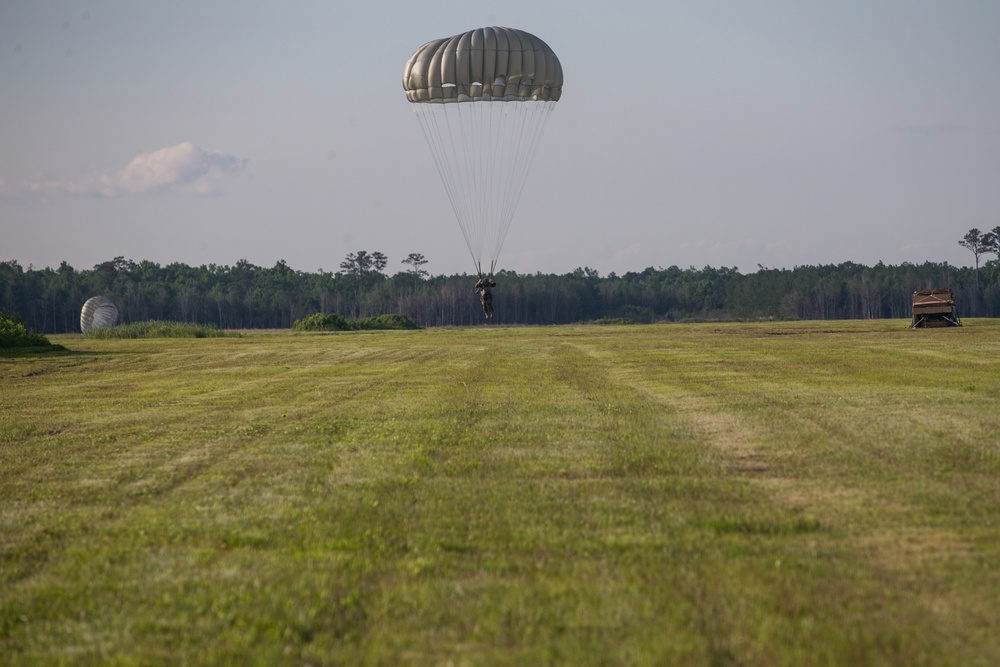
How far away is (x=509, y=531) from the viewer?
8.56 meters

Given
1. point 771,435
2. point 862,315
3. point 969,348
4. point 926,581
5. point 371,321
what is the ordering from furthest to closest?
point 862,315
point 371,321
point 969,348
point 771,435
point 926,581

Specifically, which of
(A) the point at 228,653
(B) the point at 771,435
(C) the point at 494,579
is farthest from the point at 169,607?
(B) the point at 771,435

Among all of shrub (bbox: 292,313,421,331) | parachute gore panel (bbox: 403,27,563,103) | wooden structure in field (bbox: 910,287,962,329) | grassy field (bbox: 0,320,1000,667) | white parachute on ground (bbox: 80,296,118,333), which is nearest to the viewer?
grassy field (bbox: 0,320,1000,667)

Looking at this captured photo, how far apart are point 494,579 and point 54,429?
39.2 feet

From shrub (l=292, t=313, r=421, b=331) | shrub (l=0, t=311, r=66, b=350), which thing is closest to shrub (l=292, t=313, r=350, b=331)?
shrub (l=292, t=313, r=421, b=331)

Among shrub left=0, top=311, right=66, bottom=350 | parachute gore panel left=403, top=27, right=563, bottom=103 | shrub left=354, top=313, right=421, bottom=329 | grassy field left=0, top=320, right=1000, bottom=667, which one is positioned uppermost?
parachute gore panel left=403, top=27, right=563, bottom=103

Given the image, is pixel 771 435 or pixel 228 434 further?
pixel 228 434

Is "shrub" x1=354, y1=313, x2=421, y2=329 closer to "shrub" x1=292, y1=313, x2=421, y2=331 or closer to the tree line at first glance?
"shrub" x1=292, y1=313, x2=421, y2=331

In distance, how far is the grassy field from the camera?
235 inches

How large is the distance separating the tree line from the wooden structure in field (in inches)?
3431

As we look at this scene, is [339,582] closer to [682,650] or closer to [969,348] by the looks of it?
[682,650]

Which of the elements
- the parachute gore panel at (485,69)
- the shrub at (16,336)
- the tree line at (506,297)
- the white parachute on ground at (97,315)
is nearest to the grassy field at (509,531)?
the parachute gore panel at (485,69)

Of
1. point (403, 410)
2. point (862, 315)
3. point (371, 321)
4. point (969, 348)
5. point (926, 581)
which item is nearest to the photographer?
point (926, 581)

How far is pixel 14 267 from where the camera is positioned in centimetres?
17238
